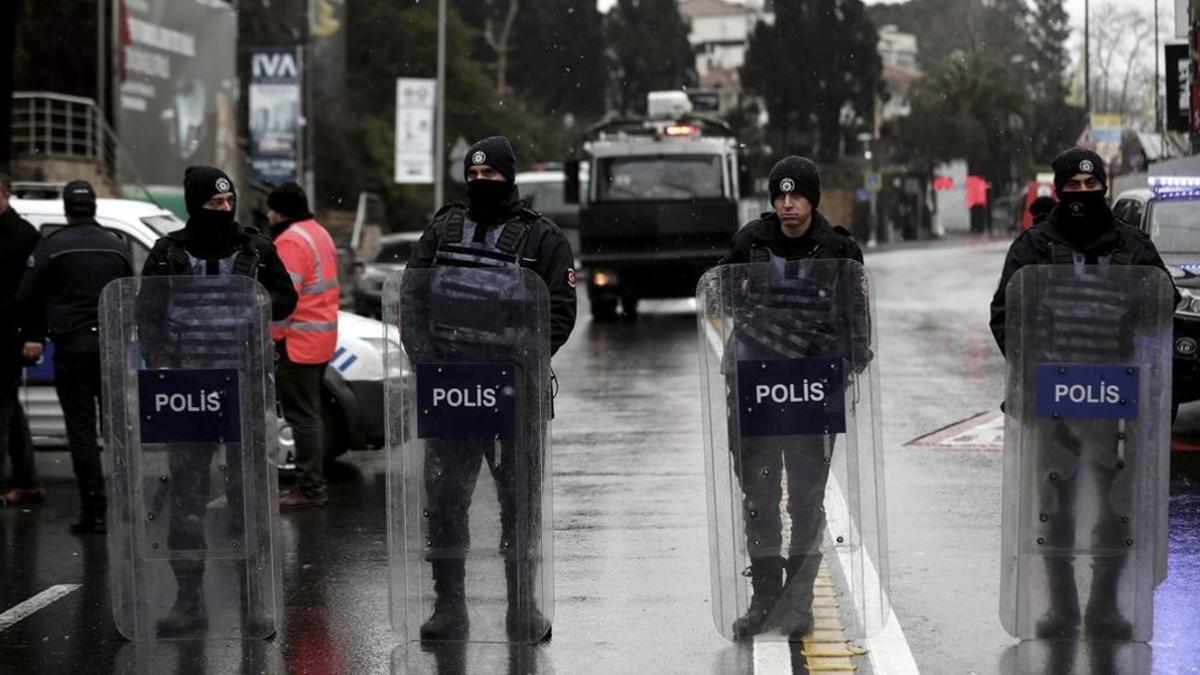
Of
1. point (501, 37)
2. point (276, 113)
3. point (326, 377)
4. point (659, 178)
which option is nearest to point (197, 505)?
point (326, 377)

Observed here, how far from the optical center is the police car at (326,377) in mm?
12086

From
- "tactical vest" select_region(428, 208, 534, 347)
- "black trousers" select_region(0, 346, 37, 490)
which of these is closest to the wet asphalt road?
"black trousers" select_region(0, 346, 37, 490)

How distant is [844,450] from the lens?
7.25 m

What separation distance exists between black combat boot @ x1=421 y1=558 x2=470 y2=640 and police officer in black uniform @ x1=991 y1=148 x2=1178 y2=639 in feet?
6.69

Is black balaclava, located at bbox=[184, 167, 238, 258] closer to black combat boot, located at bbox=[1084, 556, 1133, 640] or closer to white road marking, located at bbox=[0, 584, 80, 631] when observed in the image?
white road marking, located at bbox=[0, 584, 80, 631]

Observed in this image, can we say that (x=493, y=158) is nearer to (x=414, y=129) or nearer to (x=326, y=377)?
(x=326, y=377)

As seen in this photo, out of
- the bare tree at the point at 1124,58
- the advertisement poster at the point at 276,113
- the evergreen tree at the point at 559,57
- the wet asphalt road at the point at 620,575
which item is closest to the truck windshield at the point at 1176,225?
the wet asphalt road at the point at 620,575

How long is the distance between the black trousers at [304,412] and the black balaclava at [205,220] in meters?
2.81

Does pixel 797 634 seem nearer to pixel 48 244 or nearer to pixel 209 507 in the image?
pixel 209 507

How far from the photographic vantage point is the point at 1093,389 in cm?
705

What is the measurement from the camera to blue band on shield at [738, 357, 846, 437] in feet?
23.5

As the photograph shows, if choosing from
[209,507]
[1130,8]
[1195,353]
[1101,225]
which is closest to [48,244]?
[209,507]

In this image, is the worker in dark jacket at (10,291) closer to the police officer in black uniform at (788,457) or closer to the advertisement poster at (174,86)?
the police officer in black uniform at (788,457)

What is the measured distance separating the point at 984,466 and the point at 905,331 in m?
12.8
